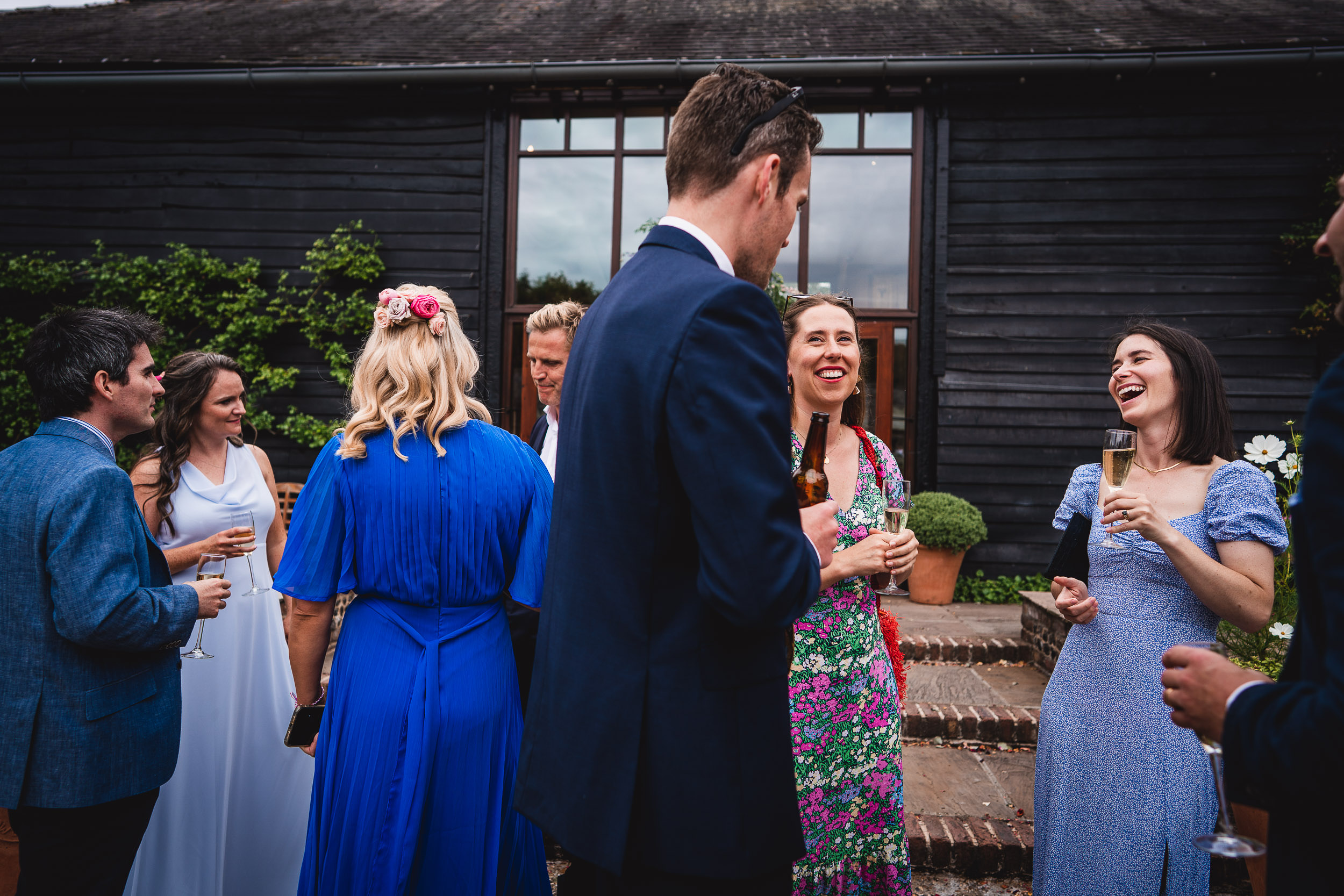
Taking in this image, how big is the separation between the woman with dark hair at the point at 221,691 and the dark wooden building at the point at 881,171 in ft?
14.7

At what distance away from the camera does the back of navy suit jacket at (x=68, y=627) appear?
1682 millimetres

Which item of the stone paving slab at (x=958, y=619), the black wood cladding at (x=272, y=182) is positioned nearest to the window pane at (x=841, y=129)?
the black wood cladding at (x=272, y=182)

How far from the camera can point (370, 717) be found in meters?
1.77

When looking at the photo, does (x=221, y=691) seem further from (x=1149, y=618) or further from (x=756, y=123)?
(x=1149, y=618)

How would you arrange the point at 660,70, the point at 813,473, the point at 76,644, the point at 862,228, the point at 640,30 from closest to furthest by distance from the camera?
1. the point at 813,473
2. the point at 76,644
3. the point at 660,70
4. the point at 862,228
5. the point at 640,30

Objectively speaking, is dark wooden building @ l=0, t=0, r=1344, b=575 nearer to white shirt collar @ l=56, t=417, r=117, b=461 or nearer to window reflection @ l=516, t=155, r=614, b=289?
window reflection @ l=516, t=155, r=614, b=289

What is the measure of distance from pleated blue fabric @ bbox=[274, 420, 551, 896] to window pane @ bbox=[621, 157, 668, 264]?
592 centimetres

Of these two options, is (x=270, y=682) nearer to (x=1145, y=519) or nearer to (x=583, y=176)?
(x=1145, y=519)

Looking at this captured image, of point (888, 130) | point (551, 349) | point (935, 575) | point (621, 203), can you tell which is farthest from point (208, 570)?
point (888, 130)

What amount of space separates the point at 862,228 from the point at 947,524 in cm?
302

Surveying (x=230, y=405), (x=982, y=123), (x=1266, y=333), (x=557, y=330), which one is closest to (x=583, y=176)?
(x=982, y=123)

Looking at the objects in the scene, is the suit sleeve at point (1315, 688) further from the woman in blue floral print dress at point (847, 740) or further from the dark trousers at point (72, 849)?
the dark trousers at point (72, 849)

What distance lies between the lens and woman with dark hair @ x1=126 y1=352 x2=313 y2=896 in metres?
2.39

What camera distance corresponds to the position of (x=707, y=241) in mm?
1237
